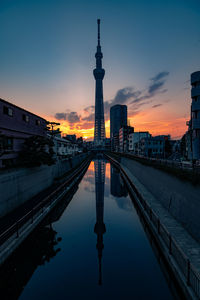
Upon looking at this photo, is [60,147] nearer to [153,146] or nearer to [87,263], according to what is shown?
[87,263]

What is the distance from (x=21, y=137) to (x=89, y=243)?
52.5 ft

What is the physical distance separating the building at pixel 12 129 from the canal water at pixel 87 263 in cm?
938

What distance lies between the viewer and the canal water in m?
8.11

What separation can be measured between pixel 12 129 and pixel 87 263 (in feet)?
55.6

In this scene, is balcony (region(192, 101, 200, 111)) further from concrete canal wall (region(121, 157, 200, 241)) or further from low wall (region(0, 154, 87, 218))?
low wall (region(0, 154, 87, 218))

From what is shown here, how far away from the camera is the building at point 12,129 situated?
1612 centimetres

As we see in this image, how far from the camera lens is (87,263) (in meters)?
10.5

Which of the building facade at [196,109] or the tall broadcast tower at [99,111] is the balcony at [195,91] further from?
the tall broadcast tower at [99,111]

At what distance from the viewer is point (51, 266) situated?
10.2 metres

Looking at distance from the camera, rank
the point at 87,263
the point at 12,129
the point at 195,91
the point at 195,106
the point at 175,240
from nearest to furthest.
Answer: the point at 175,240
the point at 87,263
the point at 12,129
the point at 195,91
the point at 195,106

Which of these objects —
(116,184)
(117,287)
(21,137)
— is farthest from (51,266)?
(116,184)

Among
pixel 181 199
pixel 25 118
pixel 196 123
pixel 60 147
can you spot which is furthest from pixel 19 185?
pixel 60 147

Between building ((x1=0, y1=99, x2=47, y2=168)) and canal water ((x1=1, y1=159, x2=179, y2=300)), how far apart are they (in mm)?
9382

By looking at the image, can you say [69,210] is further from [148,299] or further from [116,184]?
[116,184]
